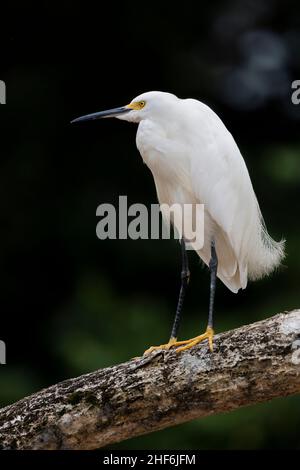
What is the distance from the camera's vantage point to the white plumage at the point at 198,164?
9.59 feet

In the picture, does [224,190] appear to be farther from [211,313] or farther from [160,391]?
[160,391]

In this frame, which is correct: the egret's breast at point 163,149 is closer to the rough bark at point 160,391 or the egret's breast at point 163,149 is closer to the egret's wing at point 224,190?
the egret's wing at point 224,190

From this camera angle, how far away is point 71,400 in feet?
8.05

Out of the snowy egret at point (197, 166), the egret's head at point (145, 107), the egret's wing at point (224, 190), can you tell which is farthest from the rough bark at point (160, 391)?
the egret's head at point (145, 107)

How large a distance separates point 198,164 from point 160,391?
0.79 m

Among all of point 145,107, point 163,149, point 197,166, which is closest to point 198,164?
point 197,166

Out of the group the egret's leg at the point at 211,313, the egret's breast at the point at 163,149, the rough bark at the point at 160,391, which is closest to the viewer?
the rough bark at the point at 160,391

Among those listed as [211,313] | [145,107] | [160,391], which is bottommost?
[160,391]

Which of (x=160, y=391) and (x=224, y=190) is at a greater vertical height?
(x=224, y=190)

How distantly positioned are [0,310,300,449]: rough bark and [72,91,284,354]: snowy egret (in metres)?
0.42

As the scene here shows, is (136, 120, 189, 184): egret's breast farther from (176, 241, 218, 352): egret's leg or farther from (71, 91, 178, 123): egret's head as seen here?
(176, 241, 218, 352): egret's leg

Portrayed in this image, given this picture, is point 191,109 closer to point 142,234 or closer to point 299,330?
point 299,330

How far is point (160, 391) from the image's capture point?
2.41 metres

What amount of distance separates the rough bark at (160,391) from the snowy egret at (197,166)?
0.42m
